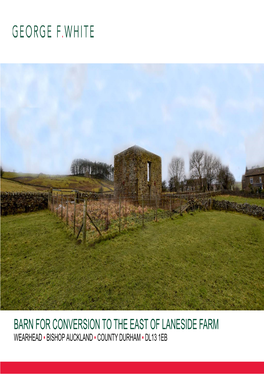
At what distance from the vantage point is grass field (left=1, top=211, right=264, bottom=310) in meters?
2.55

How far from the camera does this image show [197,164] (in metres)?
31.7

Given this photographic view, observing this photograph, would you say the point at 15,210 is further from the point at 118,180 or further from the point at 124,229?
the point at 124,229

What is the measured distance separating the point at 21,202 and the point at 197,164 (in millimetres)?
34075

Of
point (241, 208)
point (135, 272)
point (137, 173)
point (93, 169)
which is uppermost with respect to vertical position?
point (93, 169)

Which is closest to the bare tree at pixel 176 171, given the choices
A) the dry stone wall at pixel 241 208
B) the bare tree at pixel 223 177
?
the bare tree at pixel 223 177

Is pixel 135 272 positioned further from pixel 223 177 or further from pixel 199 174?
pixel 223 177

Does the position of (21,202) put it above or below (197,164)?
below

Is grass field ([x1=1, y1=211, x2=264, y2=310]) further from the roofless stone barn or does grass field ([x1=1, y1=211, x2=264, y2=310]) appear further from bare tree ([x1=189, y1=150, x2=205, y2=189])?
bare tree ([x1=189, y1=150, x2=205, y2=189])

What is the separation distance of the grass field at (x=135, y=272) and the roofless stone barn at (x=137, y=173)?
7158 millimetres

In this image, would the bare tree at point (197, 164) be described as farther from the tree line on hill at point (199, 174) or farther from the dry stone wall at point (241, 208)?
the dry stone wall at point (241, 208)

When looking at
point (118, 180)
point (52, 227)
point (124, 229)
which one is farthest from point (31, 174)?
point (124, 229)

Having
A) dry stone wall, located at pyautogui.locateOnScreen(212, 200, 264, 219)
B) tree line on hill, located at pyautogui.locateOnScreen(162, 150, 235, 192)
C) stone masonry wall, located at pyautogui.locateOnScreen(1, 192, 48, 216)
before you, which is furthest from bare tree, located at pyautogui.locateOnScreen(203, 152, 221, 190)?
stone masonry wall, located at pyautogui.locateOnScreen(1, 192, 48, 216)

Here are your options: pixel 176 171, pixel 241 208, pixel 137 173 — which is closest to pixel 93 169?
pixel 176 171

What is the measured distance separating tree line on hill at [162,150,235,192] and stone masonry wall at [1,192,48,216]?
30.3 metres
